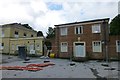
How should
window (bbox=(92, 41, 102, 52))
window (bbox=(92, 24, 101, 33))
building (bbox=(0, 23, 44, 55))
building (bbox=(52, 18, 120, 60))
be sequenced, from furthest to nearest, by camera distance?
1. building (bbox=(0, 23, 44, 55))
2. window (bbox=(92, 24, 101, 33))
3. window (bbox=(92, 41, 102, 52))
4. building (bbox=(52, 18, 120, 60))

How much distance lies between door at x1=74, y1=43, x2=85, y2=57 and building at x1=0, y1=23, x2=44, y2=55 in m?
7.79

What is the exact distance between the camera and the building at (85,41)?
26.6 metres

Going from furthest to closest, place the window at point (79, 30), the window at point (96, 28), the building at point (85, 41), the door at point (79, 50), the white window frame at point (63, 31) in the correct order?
the white window frame at point (63, 31)
the window at point (79, 30)
the door at point (79, 50)
the window at point (96, 28)
the building at point (85, 41)

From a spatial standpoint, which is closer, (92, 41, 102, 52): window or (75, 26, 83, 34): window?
(92, 41, 102, 52): window

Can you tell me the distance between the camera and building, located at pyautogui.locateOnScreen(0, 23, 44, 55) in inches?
1390

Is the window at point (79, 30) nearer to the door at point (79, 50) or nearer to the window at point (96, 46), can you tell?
the door at point (79, 50)

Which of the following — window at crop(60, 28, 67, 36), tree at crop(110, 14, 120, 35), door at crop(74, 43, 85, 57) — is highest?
tree at crop(110, 14, 120, 35)

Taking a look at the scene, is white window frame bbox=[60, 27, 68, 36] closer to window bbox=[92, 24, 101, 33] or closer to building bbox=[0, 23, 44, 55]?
window bbox=[92, 24, 101, 33]

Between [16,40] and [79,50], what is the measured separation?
1594 centimetres

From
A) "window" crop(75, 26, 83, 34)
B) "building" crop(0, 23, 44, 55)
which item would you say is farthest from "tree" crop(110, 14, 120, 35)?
"building" crop(0, 23, 44, 55)

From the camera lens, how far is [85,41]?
2888 cm

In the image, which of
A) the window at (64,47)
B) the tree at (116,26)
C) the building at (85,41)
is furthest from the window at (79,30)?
the tree at (116,26)

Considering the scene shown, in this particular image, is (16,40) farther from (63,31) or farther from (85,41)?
(85,41)

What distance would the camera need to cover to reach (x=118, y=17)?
4409cm
